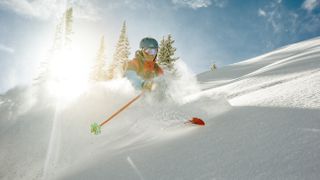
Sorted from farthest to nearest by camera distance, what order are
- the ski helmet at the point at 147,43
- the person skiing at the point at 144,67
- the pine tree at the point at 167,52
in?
the pine tree at the point at 167,52
the ski helmet at the point at 147,43
the person skiing at the point at 144,67

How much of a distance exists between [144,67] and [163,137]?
3336 mm

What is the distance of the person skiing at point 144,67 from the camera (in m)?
7.29

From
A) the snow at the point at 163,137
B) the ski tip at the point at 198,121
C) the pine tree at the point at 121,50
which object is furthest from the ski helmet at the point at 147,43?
the pine tree at the point at 121,50

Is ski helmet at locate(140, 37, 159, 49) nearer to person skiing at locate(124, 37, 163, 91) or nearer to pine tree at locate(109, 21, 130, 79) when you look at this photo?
person skiing at locate(124, 37, 163, 91)

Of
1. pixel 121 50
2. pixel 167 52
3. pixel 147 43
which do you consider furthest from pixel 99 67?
pixel 147 43

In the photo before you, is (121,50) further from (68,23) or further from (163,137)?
(163,137)

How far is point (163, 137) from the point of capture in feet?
15.0

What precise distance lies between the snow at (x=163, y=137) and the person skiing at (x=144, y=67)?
0.28 meters

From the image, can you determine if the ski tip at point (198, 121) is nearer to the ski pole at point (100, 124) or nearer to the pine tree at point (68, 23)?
the ski pole at point (100, 124)

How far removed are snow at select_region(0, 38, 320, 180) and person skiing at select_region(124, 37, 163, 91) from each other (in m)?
0.28

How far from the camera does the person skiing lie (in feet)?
23.9

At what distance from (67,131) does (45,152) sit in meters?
0.72

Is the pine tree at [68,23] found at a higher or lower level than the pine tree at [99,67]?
higher

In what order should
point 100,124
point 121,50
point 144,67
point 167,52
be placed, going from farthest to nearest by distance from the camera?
point 121,50 < point 167,52 < point 144,67 < point 100,124
